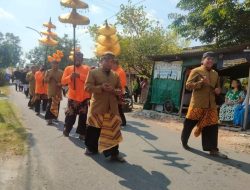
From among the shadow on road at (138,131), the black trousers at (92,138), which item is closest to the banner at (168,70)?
the shadow on road at (138,131)

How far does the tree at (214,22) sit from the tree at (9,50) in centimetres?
5508

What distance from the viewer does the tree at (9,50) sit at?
72.6 meters

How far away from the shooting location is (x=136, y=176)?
605cm

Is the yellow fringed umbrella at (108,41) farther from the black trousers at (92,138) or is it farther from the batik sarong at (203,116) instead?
the black trousers at (92,138)

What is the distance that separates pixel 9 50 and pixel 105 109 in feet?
232

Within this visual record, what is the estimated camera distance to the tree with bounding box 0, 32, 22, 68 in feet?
238

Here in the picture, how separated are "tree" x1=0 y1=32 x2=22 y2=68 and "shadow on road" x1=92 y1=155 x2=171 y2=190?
68.0 m

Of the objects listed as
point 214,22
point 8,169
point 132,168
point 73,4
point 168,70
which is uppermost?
point 214,22

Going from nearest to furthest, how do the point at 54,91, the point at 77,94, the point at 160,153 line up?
the point at 160,153
the point at 77,94
the point at 54,91

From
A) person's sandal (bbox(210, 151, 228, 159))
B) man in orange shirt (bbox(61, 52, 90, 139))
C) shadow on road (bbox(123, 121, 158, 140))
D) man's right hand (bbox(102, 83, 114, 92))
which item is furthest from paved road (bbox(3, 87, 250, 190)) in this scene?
man's right hand (bbox(102, 83, 114, 92))

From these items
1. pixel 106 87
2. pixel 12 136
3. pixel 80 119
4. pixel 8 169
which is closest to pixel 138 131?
pixel 80 119

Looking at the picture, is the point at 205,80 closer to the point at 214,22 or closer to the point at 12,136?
the point at 12,136

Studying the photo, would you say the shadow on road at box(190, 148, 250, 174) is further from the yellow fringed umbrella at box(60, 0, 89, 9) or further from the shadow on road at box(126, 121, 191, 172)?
the yellow fringed umbrella at box(60, 0, 89, 9)

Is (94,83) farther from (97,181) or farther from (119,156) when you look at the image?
(97,181)
